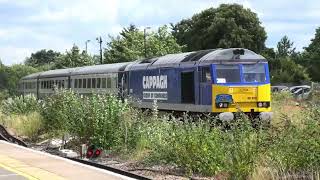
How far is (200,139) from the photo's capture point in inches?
471

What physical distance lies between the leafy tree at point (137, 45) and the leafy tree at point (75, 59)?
7.78 metres

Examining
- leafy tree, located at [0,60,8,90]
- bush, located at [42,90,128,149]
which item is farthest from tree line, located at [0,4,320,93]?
bush, located at [42,90,128,149]

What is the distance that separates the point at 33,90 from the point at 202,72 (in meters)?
31.5

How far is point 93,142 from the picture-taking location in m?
15.7

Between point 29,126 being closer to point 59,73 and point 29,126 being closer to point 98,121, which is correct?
point 98,121

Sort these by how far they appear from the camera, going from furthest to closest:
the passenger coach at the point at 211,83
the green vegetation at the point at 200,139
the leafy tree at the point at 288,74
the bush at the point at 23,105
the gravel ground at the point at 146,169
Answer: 1. the leafy tree at the point at 288,74
2. the bush at the point at 23,105
3. the passenger coach at the point at 211,83
4. the gravel ground at the point at 146,169
5. the green vegetation at the point at 200,139

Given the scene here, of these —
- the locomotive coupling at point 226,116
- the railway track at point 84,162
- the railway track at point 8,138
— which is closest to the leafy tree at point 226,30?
the railway track at point 8,138

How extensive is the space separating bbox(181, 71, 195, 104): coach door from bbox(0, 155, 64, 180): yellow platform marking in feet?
26.4

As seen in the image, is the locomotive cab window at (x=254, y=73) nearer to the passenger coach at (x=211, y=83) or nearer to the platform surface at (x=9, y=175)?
the passenger coach at (x=211, y=83)

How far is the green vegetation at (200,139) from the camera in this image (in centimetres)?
970

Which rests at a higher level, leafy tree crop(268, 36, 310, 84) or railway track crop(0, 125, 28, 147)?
leafy tree crop(268, 36, 310, 84)

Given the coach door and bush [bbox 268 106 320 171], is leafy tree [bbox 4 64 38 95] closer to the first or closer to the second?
the coach door

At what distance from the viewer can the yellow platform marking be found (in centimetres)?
1194

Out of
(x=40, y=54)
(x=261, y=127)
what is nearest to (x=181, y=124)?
(x=261, y=127)
